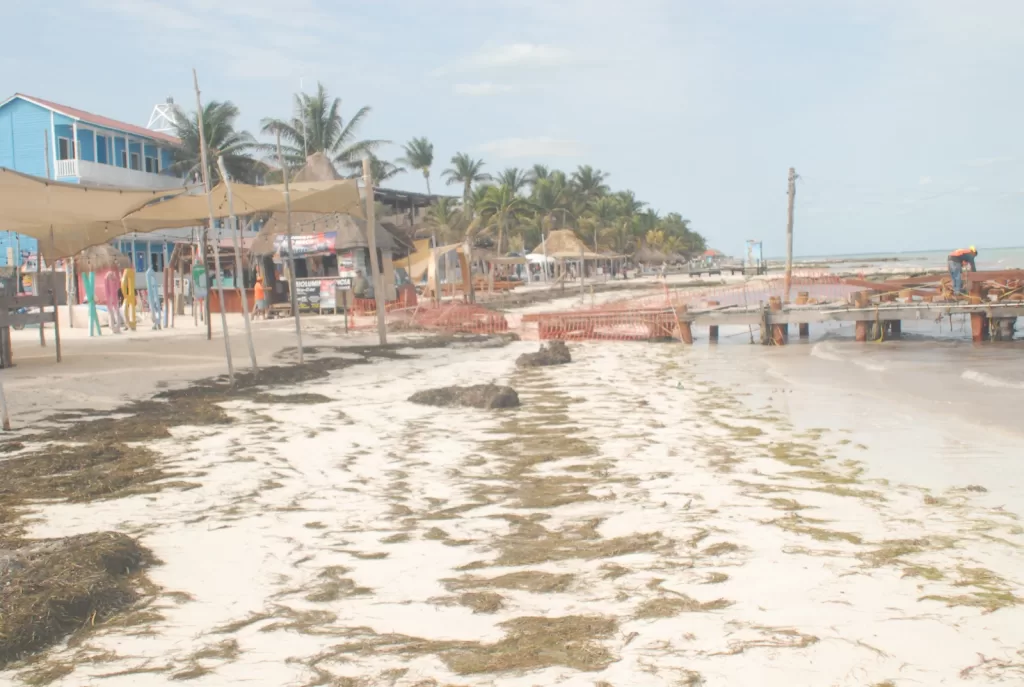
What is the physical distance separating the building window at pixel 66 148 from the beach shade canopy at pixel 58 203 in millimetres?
26540

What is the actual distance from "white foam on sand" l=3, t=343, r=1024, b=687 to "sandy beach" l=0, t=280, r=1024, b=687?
18 millimetres

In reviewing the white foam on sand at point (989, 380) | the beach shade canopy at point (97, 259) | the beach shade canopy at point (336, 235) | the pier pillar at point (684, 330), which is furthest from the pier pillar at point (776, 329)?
the beach shade canopy at point (97, 259)

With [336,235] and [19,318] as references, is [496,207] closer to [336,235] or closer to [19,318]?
[336,235]

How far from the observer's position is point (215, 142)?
45.7 metres

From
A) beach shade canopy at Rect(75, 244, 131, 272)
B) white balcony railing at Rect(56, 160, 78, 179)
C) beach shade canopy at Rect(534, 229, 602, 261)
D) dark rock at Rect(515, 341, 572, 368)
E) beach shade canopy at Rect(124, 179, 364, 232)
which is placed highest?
white balcony railing at Rect(56, 160, 78, 179)

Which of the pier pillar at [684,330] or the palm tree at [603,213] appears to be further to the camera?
the palm tree at [603,213]

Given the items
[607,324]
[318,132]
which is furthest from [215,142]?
[607,324]

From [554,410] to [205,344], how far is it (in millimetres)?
8947

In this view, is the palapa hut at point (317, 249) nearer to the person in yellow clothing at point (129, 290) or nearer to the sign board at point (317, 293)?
the sign board at point (317, 293)

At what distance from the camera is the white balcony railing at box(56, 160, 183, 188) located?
124 ft

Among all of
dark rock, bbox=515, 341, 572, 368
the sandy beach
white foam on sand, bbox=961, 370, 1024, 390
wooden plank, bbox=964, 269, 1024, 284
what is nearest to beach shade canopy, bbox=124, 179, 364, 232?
dark rock, bbox=515, 341, 572, 368

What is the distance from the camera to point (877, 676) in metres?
3.50

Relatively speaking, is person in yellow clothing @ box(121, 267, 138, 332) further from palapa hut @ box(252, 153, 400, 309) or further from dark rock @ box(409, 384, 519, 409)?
dark rock @ box(409, 384, 519, 409)

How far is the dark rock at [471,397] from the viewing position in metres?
10.6
